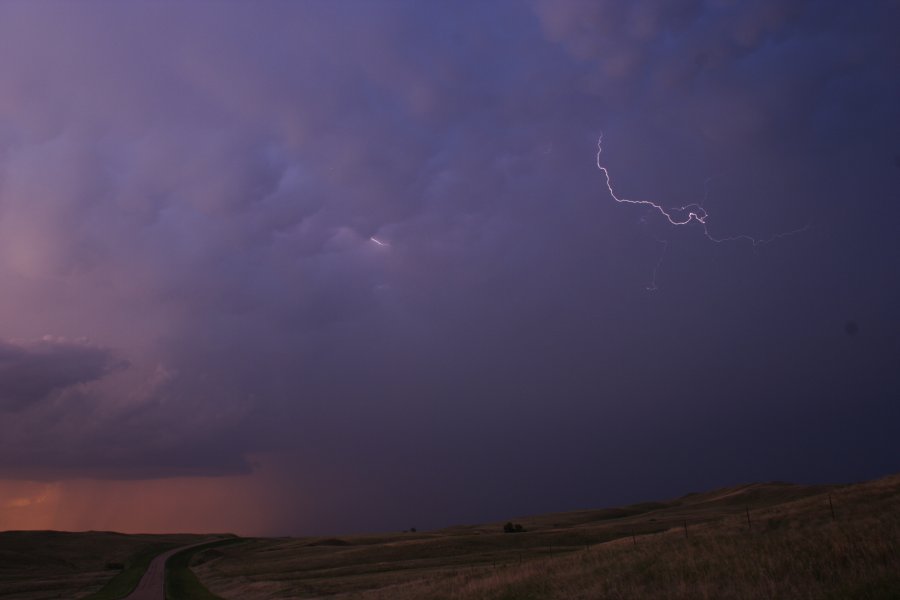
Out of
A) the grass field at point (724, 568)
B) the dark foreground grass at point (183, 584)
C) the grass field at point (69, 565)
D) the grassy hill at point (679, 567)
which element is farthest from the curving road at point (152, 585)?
the grass field at point (724, 568)

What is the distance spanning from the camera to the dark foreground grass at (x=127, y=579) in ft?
164

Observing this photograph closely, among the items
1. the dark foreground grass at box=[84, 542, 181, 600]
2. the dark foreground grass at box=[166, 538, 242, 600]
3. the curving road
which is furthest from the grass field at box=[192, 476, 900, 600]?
the dark foreground grass at box=[84, 542, 181, 600]

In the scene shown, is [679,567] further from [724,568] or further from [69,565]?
[69,565]

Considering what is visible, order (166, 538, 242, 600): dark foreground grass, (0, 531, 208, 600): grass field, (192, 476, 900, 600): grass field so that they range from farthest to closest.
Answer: (0, 531, 208, 600): grass field, (166, 538, 242, 600): dark foreground grass, (192, 476, 900, 600): grass field

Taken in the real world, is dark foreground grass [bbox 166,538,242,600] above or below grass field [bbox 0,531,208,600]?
below

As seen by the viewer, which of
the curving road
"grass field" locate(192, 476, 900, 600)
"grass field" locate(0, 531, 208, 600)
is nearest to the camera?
"grass field" locate(192, 476, 900, 600)

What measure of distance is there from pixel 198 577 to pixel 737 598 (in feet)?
197

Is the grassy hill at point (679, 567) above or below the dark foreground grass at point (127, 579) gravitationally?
above

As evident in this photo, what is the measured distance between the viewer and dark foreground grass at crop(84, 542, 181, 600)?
50.1 metres

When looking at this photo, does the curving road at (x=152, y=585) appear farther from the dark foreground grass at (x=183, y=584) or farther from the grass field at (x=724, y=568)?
the grass field at (x=724, y=568)

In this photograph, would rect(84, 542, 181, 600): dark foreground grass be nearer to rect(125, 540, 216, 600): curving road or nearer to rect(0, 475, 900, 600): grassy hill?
rect(125, 540, 216, 600): curving road

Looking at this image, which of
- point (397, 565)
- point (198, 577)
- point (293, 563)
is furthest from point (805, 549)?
point (198, 577)

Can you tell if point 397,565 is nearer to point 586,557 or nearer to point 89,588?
point 586,557

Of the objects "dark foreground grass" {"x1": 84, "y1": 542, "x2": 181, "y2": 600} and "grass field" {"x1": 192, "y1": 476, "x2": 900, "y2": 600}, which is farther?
"dark foreground grass" {"x1": 84, "y1": 542, "x2": 181, "y2": 600}
